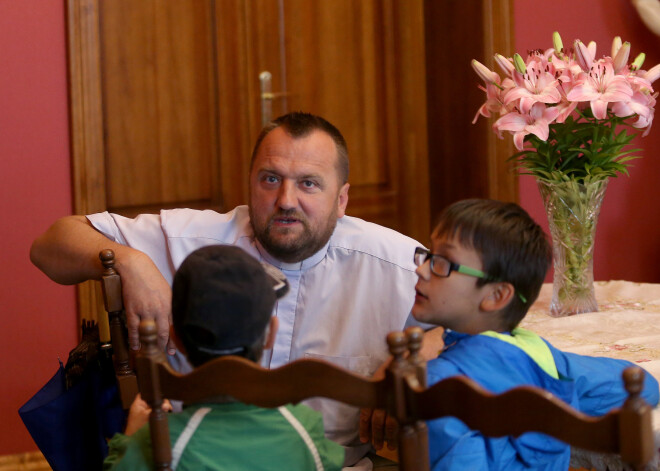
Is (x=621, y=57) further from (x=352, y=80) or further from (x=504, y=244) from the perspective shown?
(x=352, y=80)

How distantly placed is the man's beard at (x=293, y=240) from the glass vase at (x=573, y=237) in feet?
1.73

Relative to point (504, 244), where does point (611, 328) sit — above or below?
below

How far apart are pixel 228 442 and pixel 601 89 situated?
119 cm

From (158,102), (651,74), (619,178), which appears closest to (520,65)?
(651,74)

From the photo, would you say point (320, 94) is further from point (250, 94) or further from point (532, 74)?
point (532, 74)

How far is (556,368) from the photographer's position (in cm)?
126

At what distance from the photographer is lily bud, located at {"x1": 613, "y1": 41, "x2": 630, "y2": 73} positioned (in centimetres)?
178

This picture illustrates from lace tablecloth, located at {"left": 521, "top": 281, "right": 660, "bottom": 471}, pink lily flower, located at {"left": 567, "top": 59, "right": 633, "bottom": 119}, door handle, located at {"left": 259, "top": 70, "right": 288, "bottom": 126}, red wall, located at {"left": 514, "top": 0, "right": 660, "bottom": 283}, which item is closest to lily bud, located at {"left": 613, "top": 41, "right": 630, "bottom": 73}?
pink lily flower, located at {"left": 567, "top": 59, "right": 633, "bottom": 119}

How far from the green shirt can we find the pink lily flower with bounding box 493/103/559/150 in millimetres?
951

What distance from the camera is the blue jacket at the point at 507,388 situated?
1099 mm

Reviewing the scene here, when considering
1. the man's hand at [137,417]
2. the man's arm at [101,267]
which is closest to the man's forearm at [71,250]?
the man's arm at [101,267]

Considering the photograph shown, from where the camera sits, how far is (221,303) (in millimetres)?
1024

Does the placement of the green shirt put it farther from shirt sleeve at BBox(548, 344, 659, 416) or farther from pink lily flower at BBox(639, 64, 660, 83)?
pink lily flower at BBox(639, 64, 660, 83)

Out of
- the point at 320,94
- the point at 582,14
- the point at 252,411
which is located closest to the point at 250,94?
the point at 320,94
